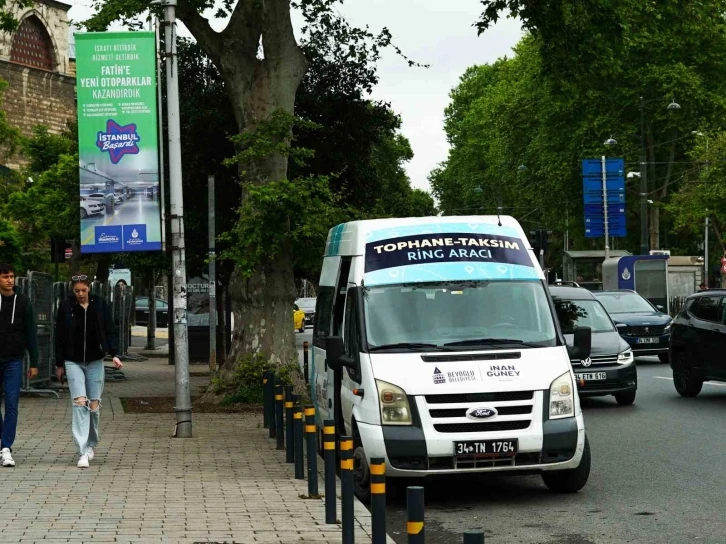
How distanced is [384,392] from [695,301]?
10482mm

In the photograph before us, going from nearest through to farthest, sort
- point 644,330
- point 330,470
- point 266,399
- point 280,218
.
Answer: point 330,470 < point 266,399 < point 280,218 < point 644,330

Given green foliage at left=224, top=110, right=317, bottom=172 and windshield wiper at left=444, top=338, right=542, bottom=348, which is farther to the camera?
green foliage at left=224, top=110, right=317, bottom=172

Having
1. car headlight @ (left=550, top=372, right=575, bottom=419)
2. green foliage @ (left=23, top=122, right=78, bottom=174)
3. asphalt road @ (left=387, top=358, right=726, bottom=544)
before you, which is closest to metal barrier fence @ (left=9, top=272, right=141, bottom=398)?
asphalt road @ (left=387, top=358, right=726, bottom=544)

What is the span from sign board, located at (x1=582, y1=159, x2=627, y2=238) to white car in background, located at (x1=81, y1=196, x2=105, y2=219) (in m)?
37.9

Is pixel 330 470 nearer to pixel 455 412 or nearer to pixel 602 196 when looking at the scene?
pixel 455 412

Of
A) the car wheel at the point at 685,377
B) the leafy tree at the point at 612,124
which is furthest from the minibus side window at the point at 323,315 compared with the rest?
the leafy tree at the point at 612,124

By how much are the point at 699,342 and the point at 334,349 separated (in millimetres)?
9698

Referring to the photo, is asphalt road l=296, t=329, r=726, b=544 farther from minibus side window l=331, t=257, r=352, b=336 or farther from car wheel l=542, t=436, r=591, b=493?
minibus side window l=331, t=257, r=352, b=336

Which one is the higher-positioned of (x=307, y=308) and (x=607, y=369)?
(x=307, y=308)

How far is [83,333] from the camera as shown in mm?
12969

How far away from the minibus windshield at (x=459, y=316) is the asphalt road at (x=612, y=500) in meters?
1.21

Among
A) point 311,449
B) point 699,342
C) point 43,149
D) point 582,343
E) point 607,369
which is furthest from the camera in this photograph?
point 43,149

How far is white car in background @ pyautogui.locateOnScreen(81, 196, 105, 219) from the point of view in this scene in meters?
16.7

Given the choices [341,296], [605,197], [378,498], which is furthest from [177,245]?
[605,197]
